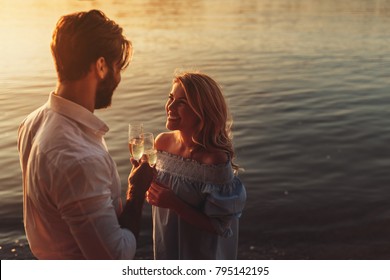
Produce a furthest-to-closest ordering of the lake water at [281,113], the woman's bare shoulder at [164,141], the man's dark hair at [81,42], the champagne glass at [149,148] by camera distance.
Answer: the lake water at [281,113], the woman's bare shoulder at [164,141], the champagne glass at [149,148], the man's dark hair at [81,42]

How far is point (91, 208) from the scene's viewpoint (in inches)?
123

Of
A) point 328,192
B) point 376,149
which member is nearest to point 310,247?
point 328,192

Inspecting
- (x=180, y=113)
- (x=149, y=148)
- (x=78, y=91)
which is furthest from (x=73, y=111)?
(x=180, y=113)

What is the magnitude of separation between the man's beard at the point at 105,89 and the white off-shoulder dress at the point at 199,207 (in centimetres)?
137

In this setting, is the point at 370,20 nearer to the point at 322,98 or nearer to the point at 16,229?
the point at 322,98

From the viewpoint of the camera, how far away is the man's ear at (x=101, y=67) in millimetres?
3432

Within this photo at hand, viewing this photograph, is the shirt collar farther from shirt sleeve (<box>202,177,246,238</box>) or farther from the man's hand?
shirt sleeve (<box>202,177,246,238</box>)

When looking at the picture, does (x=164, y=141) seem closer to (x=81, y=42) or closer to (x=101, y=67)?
(x=101, y=67)

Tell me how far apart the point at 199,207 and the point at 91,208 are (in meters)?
1.74

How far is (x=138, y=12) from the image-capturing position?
45906 mm

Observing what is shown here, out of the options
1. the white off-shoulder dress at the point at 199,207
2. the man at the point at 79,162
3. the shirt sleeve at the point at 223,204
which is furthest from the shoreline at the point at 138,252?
the man at the point at 79,162

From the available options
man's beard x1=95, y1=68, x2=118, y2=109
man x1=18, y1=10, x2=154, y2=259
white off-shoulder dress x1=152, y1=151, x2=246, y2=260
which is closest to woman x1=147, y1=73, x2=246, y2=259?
white off-shoulder dress x1=152, y1=151, x2=246, y2=260

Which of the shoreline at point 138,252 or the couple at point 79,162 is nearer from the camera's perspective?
the couple at point 79,162

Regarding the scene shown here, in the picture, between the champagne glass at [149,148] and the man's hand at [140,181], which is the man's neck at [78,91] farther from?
the champagne glass at [149,148]
